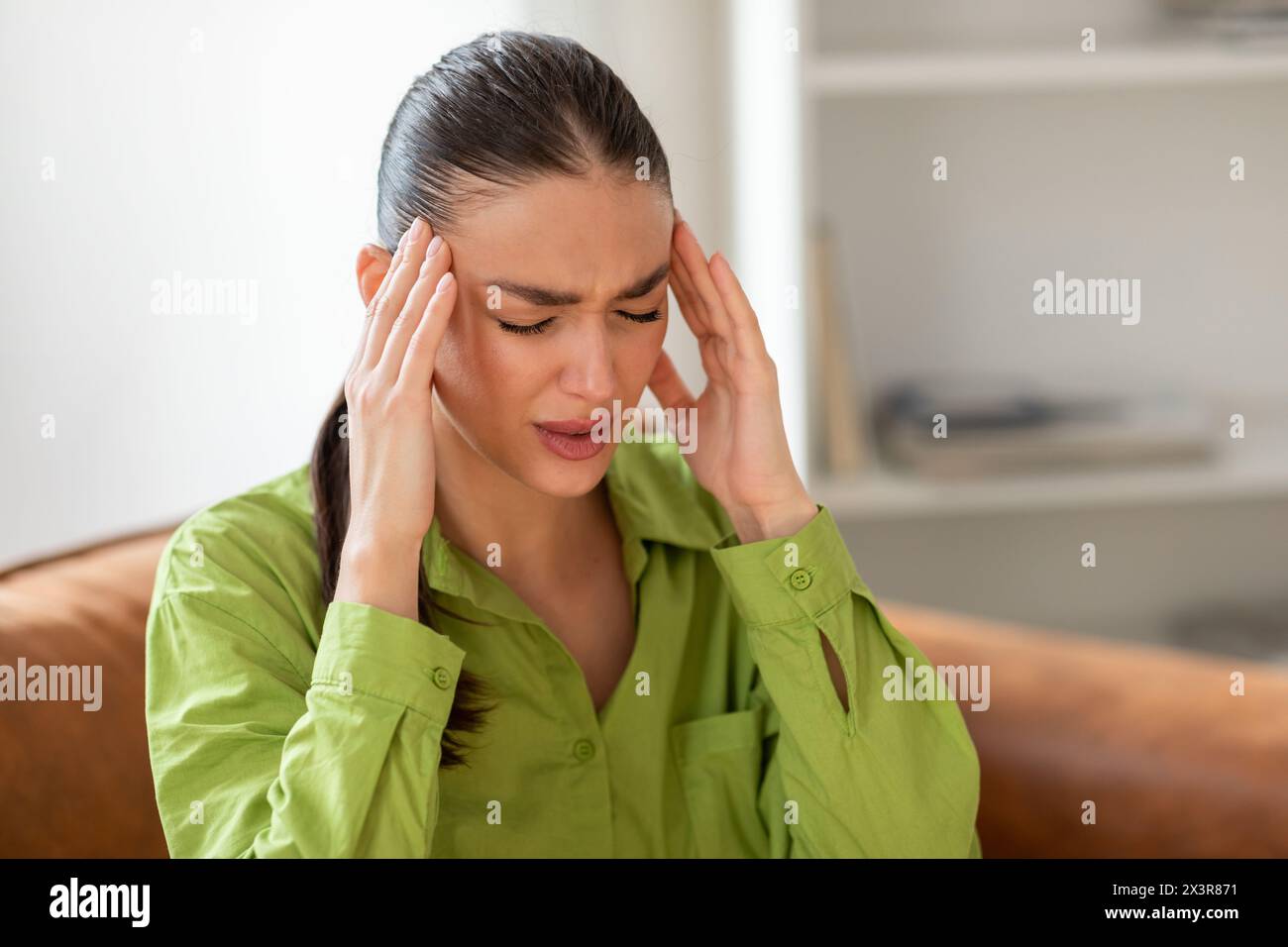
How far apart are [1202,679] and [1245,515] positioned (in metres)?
1.25

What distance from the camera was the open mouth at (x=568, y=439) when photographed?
3.22 ft

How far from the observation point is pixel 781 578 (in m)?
1.02

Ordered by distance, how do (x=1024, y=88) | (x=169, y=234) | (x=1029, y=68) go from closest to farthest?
(x=169, y=234), (x=1029, y=68), (x=1024, y=88)

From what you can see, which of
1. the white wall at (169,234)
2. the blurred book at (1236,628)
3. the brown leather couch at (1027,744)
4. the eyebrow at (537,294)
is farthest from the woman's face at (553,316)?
the blurred book at (1236,628)

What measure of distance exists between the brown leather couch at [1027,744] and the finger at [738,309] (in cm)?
43

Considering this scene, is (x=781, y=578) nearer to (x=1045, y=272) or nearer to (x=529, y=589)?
(x=529, y=589)

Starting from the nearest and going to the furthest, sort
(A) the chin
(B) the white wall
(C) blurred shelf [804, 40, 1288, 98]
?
(A) the chin < (B) the white wall < (C) blurred shelf [804, 40, 1288, 98]

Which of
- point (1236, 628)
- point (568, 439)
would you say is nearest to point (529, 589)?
point (568, 439)

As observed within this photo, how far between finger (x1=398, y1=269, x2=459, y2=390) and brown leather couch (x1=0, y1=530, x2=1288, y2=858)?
42 cm

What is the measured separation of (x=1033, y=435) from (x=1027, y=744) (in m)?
0.91

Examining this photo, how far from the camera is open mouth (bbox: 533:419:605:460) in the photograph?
0.98 meters

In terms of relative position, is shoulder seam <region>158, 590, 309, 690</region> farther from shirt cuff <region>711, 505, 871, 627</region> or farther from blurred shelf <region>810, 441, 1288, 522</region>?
blurred shelf <region>810, 441, 1288, 522</region>

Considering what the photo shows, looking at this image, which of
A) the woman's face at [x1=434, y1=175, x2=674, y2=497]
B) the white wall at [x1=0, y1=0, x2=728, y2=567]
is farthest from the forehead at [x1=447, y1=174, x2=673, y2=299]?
the white wall at [x1=0, y1=0, x2=728, y2=567]
